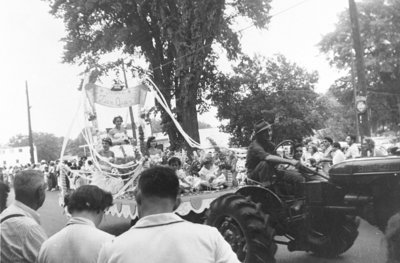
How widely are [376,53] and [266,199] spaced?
29.2 metres

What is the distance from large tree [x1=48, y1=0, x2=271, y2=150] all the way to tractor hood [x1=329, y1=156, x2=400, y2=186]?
13131mm

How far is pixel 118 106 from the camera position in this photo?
35.5 ft

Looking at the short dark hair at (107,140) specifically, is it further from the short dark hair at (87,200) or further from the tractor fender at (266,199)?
the short dark hair at (87,200)

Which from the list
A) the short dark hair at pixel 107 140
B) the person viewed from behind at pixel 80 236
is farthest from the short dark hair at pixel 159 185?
the short dark hair at pixel 107 140

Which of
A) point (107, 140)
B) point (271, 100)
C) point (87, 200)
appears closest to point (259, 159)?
point (87, 200)

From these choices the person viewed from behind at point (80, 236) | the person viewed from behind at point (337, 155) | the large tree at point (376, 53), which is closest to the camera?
the person viewed from behind at point (80, 236)

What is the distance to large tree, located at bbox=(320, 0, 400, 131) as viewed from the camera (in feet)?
102

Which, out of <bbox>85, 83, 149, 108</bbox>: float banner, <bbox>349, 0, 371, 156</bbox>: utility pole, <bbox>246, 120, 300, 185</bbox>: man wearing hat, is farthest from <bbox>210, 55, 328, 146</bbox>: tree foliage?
<bbox>246, 120, 300, 185</bbox>: man wearing hat

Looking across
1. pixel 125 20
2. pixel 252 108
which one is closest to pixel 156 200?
pixel 125 20

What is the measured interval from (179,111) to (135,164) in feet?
34.2

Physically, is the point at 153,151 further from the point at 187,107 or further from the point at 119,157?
the point at 187,107

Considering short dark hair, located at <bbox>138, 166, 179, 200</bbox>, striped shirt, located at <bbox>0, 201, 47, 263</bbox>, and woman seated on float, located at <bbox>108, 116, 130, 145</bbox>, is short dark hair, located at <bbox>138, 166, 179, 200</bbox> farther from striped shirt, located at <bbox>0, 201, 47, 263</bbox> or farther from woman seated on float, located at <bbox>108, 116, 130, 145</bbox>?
woman seated on float, located at <bbox>108, 116, 130, 145</bbox>

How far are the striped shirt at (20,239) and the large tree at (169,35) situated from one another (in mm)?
15284

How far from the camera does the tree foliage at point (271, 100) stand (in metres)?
26.5
